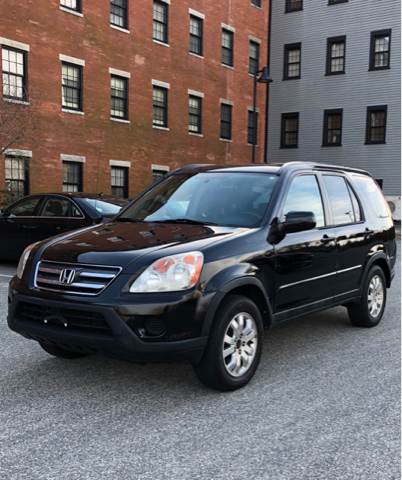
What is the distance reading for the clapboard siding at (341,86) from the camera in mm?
29578

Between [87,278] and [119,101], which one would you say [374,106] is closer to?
[119,101]

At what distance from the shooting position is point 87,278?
4.01m

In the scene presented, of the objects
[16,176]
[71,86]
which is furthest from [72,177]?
[71,86]

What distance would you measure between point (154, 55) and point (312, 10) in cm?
1233

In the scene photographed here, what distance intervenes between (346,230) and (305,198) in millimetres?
807

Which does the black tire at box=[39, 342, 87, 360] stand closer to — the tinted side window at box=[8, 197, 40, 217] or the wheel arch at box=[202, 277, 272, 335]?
the wheel arch at box=[202, 277, 272, 335]

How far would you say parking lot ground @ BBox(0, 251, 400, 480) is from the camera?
313 cm

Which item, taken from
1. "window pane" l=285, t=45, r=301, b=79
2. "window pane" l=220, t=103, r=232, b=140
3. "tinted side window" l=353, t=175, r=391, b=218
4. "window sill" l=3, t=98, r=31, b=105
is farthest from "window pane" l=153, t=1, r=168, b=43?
"tinted side window" l=353, t=175, r=391, b=218

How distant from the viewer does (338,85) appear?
3100cm

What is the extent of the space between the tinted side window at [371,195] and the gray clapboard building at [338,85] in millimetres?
23326

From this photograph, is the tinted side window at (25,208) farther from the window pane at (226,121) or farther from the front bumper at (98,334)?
the window pane at (226,121)

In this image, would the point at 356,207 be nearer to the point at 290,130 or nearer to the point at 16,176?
the point at 16,176

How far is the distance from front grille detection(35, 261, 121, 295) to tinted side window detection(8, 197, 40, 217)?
7.10m

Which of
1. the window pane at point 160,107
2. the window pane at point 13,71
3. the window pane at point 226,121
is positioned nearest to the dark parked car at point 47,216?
the window pane at point 13,71
